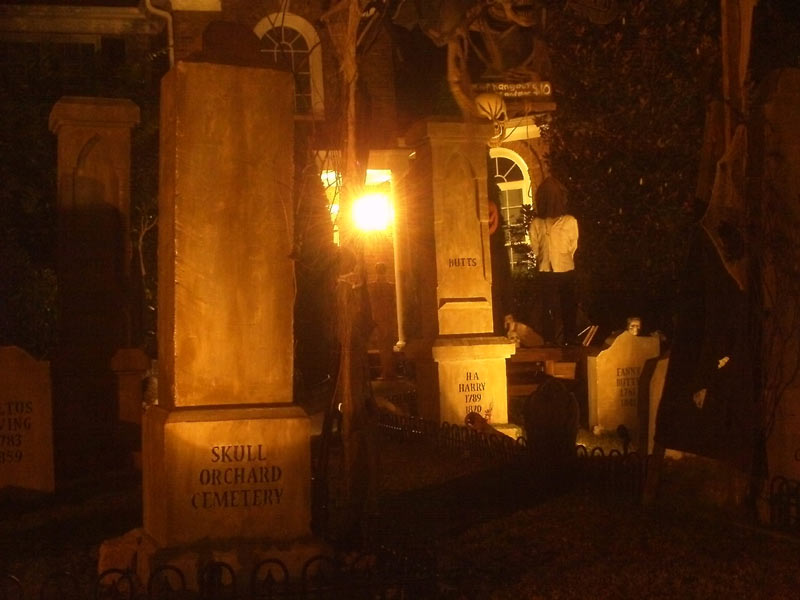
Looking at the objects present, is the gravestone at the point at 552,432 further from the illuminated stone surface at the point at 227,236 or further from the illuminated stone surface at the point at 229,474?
the illuminated stone surface at the point at 227,236

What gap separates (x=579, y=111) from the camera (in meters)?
21.0

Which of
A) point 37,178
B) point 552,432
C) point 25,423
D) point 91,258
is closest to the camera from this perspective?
point 552,432

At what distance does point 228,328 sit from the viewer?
670cm

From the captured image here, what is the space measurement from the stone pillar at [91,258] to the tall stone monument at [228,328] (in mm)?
5249

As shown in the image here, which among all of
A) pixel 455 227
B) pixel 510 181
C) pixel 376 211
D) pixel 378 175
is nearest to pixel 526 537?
pixel 455 227

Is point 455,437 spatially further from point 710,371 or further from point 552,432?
point 710,371

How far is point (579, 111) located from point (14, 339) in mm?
10977

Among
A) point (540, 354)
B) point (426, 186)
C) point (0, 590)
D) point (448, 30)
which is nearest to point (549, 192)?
point (540, 354)

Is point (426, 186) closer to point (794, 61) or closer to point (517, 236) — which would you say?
point (794, 61)

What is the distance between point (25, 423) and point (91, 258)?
2507 millimetres

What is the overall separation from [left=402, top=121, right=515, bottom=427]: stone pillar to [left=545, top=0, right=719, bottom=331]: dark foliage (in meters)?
7.29

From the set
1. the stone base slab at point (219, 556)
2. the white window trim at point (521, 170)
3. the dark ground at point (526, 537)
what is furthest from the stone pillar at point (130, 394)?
the white window trim at point (521, 170)

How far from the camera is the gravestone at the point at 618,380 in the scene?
14000 mm

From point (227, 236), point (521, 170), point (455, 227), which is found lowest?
point (227, 236)
